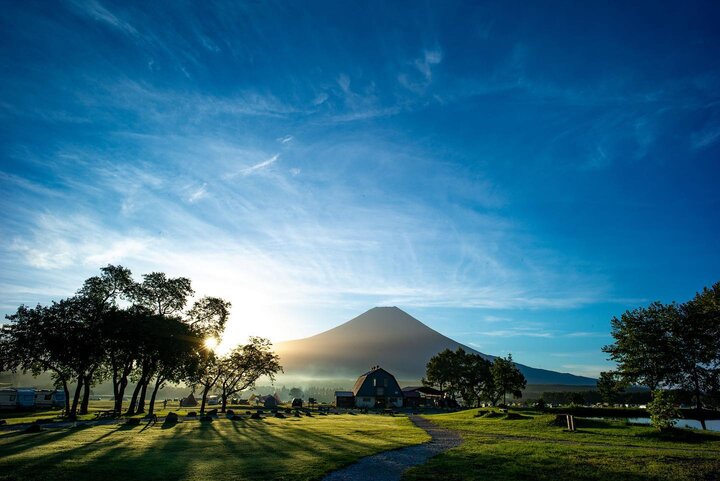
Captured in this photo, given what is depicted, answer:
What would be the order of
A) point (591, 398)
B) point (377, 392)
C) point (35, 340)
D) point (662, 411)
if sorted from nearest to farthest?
point (662, 411)
point (35, 340)
point (377, 392)
point (591, 398)

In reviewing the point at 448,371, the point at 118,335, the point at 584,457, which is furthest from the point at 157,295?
the point at 448,371

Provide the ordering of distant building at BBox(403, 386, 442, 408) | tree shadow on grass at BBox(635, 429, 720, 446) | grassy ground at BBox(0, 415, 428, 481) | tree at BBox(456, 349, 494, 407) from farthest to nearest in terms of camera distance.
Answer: distant building at BBox(403, 386, 442, 408) → tree at BBox(456, 349, 494, 407) → tree shadow on grass at BBox(635, 429, 720, 446) → grassy ground at BBox(0, 415, 428, 481)

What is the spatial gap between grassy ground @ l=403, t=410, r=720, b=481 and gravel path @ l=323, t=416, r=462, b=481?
78 cm

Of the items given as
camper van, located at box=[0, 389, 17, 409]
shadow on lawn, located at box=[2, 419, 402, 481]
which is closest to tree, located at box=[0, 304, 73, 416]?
camper van, located at box=[0, 389, 17, 409]

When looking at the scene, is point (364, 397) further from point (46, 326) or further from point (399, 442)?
point (399, 442)

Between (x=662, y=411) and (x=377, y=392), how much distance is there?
7588cm

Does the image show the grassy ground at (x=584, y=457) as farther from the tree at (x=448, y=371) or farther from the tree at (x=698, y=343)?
the tree at (x=448, y=371)

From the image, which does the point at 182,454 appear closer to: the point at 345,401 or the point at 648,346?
the point at 648,346

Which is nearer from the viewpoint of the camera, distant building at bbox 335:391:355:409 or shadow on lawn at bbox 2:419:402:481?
shadow on lawn at bbox 2:419:402:481

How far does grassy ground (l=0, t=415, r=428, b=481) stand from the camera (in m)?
14.5

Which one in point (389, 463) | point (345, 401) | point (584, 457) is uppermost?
point (584, 457)

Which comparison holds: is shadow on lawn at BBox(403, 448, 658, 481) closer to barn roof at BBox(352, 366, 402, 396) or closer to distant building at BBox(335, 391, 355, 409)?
barn roof at BBox(352, 366, 402, 396)

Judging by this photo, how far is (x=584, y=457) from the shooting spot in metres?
18.4

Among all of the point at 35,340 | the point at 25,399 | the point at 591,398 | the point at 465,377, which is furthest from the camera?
the point at 591,398
